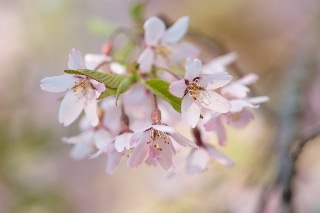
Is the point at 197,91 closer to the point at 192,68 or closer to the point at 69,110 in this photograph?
the point at 192,68

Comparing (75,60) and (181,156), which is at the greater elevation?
(181,156)

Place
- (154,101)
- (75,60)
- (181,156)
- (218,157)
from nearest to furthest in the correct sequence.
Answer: (75,60) < (154,101) < (218,157) < (181,156)

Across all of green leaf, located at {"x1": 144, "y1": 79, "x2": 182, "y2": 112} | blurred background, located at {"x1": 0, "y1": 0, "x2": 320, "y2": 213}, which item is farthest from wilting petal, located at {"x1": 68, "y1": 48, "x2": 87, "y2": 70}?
blurred background, located at {"x1": 0, "y1": 0, "x2": 320, "y2": 213}

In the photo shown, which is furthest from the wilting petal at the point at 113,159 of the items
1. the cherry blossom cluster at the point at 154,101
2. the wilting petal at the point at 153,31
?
the wilting petal at the point at 153,31

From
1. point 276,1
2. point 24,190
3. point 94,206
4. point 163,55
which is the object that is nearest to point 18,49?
point 94,206

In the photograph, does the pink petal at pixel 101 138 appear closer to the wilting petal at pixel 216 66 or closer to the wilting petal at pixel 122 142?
the wilting petal at pixel 122 142

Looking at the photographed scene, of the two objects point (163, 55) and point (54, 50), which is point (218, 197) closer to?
point (163, 55)

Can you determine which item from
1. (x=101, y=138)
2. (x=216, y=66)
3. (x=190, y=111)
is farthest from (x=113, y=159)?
(x=216, y=66)
